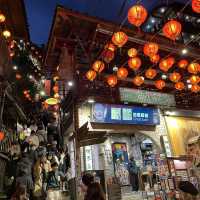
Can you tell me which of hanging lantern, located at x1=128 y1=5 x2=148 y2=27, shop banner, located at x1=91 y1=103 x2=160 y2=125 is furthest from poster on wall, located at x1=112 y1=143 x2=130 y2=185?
hanging lantern, located at x1=128 y1=5 x2=148 y2=27

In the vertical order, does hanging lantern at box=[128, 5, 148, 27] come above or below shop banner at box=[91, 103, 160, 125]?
above

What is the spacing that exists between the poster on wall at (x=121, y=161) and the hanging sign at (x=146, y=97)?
5.86 m

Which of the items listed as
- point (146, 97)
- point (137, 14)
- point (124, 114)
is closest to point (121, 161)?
point (124, 114)

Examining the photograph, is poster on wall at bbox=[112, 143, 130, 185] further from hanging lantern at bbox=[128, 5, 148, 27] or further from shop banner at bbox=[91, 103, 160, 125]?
hanging lantern at bbox=[128, 5, 148, 27]

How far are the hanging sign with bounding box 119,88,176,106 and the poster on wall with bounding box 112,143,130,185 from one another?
586 cm

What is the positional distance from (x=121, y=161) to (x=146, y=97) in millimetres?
6536

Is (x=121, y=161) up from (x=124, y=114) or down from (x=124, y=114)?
down

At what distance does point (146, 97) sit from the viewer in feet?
47.3

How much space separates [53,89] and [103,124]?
7044 mm

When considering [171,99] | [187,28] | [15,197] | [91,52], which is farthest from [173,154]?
[187,28]

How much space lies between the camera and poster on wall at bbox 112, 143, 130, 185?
1750 centimetres

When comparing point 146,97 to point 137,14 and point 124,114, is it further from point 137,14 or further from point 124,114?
point 137,14

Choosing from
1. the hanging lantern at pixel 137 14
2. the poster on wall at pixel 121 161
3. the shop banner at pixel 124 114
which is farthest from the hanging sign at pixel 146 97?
the poster on wall at pixel 121 161

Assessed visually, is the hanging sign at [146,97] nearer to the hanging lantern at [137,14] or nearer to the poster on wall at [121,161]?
the hanging lantern at [137,14]
